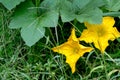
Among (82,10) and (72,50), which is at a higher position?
(82,10)

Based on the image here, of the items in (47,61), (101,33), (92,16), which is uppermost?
(92,16)

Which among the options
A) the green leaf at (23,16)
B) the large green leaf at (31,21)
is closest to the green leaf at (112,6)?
the large green leaf at (31,21)

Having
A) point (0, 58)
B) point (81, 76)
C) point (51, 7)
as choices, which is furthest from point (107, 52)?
point (0, 58)

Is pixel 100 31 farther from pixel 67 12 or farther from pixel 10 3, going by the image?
pixel 10 3

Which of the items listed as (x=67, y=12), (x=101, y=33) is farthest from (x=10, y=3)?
(x=101, y=33)

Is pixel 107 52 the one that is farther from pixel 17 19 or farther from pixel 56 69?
pixel 17 19

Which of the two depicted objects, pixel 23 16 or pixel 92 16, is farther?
pixel 23 16
